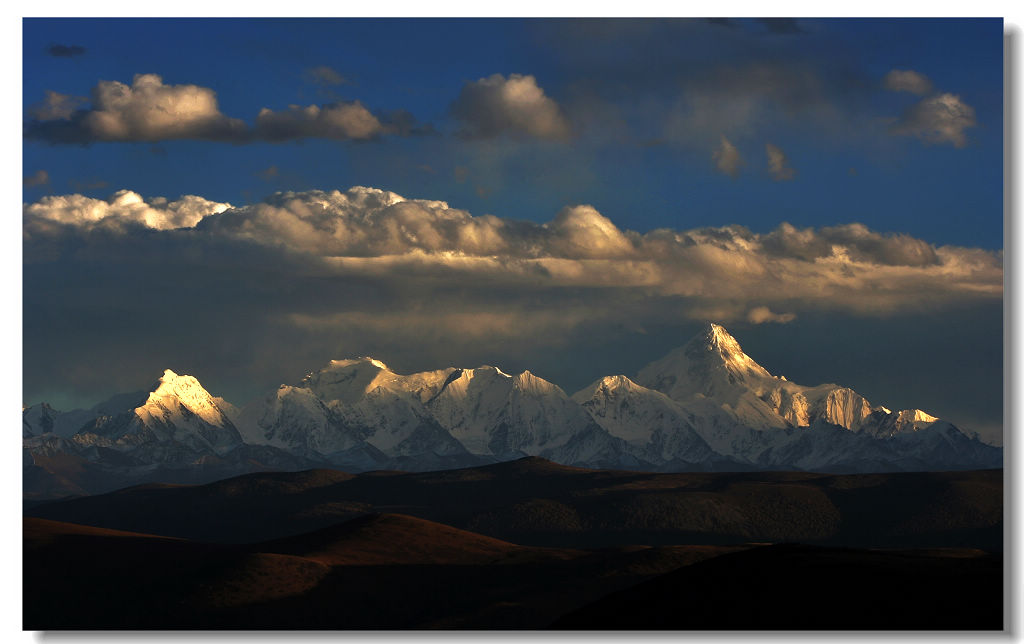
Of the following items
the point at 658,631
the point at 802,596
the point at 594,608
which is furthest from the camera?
the point at 594,608

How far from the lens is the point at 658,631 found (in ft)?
327

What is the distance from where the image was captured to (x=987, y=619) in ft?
316

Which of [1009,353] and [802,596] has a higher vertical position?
[1009,353]

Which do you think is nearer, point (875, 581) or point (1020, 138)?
point (1020, 138)

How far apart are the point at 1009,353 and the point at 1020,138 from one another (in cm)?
1414
